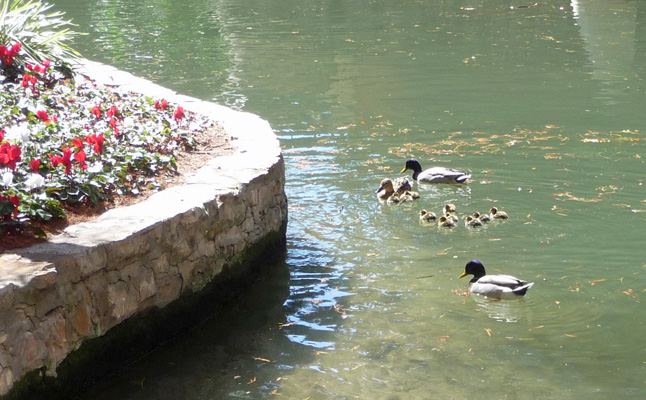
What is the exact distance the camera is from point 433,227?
8.85 meters

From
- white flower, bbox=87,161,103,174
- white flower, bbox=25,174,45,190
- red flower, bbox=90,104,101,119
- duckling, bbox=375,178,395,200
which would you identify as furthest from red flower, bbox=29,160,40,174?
duckling, bbox=375,178,395,200

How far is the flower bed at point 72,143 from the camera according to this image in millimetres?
5711

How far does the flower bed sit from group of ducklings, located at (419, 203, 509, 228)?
2.58 meters

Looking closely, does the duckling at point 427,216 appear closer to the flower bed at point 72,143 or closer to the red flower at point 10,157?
the flower bed at point 72,143

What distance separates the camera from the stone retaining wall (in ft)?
15.8

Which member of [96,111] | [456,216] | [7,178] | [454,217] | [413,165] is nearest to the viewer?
[7,178]

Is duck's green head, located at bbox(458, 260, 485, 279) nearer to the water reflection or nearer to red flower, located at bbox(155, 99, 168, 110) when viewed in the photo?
red flower, located at bbox(155, 99, 168, 110)

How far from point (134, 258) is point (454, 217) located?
13.8 feet

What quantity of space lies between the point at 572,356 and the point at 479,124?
752 centimetres

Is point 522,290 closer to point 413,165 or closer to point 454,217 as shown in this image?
point 454,217

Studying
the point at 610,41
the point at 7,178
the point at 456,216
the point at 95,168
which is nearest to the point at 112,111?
the point at 95,168

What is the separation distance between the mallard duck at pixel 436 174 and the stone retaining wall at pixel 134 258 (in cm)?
285

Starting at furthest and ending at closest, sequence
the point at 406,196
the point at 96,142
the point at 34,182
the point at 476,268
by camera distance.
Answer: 1. the point at 406,196
2. the point at 476,268
3. the point at 96,142
4. the point at 34,182

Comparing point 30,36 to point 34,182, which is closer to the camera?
point 34,182
